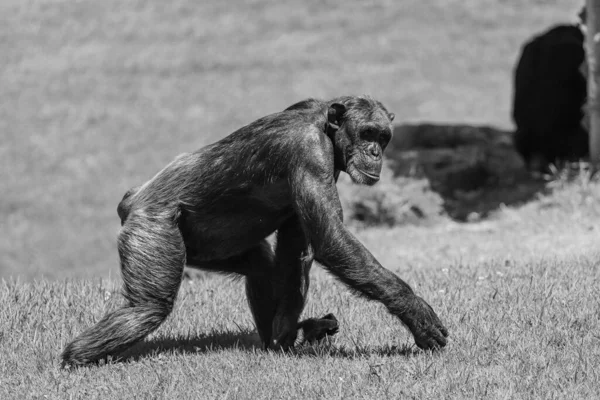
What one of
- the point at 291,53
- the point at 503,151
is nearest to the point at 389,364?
the point at 503,151

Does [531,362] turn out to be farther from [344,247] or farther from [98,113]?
[98,113]

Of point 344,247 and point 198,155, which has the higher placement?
point 198,155

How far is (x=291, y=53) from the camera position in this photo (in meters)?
23.4

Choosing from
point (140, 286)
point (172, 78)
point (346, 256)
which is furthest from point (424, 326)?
point (172, 78)

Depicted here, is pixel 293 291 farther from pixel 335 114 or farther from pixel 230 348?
pixel 335 114

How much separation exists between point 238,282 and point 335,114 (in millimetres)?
2232

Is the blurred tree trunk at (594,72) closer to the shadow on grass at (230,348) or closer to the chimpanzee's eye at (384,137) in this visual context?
the chimpanzee's eye at (384,137)

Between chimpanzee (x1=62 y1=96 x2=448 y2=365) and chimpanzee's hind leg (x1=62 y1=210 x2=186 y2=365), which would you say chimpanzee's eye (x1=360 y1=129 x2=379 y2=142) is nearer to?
chimpanzee (x1=62 y1=96 x2=448 y2=365)

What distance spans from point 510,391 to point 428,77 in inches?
720

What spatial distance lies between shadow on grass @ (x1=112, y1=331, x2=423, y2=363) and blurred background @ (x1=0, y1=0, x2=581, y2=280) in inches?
352

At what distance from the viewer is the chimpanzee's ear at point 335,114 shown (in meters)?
5.70

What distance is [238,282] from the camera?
743cm

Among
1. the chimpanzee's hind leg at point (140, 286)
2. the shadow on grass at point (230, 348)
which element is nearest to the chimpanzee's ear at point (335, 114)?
the chimpanzee's hind leg at point (140, 286)

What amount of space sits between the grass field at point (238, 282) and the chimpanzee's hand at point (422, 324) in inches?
3.9
